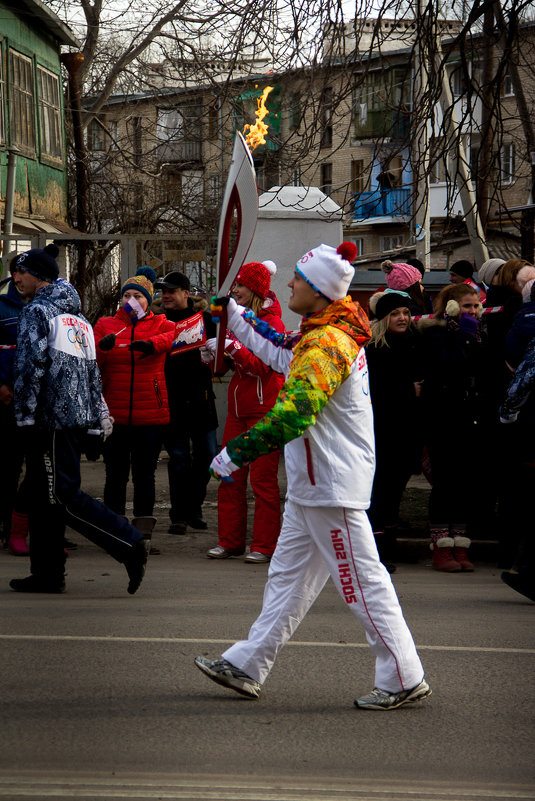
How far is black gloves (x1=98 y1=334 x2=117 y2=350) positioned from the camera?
8.66 metres

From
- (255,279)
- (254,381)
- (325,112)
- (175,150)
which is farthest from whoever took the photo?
(175,150)

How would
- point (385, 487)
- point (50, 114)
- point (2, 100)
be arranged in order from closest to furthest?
point (385, 487) < point (2, 100) < point (50, 114)

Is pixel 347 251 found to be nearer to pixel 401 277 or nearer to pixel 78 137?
pixel 401 277

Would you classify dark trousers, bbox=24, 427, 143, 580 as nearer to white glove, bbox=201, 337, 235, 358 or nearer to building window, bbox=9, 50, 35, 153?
white glove, bbox=201, 337, 235, 358

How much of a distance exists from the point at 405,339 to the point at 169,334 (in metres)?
1.88

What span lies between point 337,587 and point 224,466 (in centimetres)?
67

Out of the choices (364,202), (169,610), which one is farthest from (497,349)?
(169,610)

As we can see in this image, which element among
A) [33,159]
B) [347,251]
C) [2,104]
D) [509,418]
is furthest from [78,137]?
[347,251]

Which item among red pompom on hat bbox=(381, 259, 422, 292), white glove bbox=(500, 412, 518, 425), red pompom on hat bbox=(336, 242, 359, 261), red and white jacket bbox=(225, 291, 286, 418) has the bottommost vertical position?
white glove bbox=(500, 412, 518, 425)

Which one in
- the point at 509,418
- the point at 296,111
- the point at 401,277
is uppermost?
the point at 296,111

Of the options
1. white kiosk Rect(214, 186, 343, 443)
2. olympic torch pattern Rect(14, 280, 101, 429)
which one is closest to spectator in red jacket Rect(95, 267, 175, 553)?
olympic torch pattern Rect(14, 280, 101, 429)

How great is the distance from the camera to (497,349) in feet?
27.9

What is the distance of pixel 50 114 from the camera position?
22.7 meters

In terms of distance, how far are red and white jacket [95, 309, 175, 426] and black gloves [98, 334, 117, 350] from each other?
7 cm
